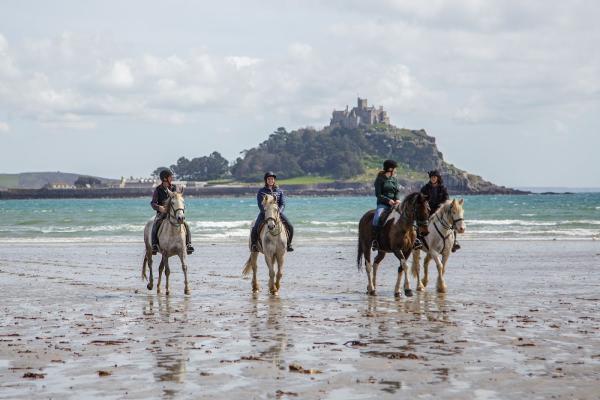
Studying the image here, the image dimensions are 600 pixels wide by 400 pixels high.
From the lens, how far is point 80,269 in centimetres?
2853

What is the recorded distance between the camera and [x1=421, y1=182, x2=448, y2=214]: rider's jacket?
1970cm

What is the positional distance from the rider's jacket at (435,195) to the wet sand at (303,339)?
205 cm

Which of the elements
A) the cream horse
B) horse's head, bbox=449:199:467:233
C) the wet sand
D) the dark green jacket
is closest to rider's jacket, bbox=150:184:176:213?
the cream horse

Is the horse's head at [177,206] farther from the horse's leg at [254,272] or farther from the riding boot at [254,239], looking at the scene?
the horse's leg at [254,272]

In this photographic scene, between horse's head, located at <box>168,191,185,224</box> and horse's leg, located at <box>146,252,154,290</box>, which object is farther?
horse's leg, located at <box>146,252,154,290</box>

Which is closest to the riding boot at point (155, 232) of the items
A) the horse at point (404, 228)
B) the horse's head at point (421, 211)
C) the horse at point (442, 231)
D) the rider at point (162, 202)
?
the rider at point (162, 202)

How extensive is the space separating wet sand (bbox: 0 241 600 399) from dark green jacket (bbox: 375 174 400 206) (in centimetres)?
206

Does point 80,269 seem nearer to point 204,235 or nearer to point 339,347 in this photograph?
point 339,347

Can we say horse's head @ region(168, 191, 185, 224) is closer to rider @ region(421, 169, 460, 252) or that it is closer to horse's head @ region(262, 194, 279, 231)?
horse's head @ region(262, 194, 279, 231)

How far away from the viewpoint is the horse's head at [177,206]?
18.8 metres

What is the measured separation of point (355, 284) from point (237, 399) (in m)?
13.1

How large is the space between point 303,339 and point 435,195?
8097 millimetres

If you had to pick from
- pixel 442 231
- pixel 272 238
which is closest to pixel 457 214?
pixel 442 231

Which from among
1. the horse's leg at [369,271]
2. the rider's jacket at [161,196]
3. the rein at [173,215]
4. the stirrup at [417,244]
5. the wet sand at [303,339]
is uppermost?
the rider's jacket at [161,196]
